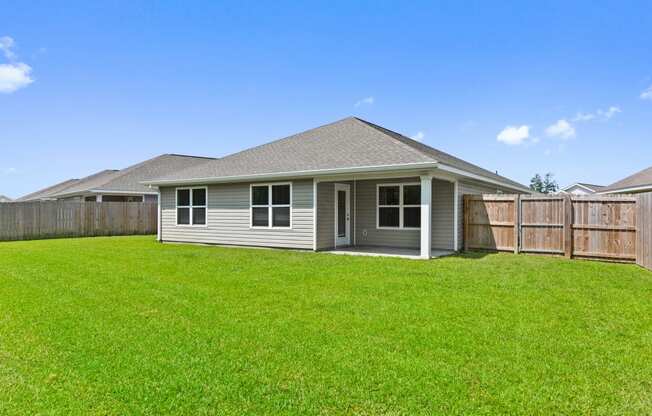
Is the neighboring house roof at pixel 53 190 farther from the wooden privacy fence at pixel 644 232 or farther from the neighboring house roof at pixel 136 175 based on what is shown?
the wooden privacy fence at pixel 644 232

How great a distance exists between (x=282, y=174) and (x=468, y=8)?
8232 mm

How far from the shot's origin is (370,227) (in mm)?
13680

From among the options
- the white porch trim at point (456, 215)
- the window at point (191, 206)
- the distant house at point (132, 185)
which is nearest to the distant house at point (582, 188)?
the white porch trim at point (456, 215)

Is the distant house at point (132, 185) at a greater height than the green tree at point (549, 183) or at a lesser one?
lesser

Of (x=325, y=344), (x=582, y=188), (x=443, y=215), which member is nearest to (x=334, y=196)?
(x=443, y=215)

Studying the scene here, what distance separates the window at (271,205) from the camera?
41.7 feet

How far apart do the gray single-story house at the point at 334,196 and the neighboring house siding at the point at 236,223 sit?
0.04 metres

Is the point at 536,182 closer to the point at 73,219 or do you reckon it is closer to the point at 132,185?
the point at 132,185

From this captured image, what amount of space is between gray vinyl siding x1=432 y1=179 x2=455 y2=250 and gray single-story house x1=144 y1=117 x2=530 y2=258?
0.10ft

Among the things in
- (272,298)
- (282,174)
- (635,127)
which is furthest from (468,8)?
(635,127)

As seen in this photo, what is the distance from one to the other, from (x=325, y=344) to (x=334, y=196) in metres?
A: 9.23

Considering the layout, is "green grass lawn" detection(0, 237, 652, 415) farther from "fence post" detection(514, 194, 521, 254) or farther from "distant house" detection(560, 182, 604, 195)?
"distant house" detection(560, 182, 604, 195)

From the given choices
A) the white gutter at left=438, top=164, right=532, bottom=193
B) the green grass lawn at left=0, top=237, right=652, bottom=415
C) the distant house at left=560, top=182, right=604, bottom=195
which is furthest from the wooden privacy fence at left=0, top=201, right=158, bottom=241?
the distant house at left=560, top=182, right=604, bottom=195

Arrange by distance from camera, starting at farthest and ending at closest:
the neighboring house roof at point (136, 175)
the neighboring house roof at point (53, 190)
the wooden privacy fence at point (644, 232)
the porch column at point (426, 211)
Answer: the neighboring house roof at point (53, 190)
the neighboring house roof at point (136, 175)
the porch column at point (426, 211)
the wooden privacy fence at point (644, 232)
